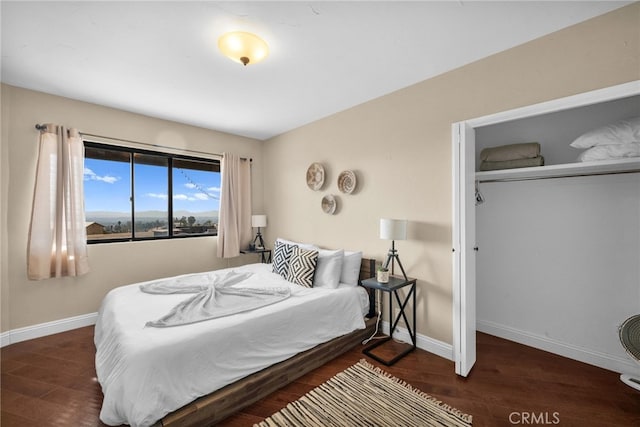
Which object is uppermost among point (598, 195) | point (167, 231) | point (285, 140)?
point (285, 140)

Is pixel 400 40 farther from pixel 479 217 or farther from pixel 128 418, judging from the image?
pixel 128 418

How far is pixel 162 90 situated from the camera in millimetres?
2912

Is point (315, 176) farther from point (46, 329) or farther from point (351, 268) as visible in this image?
point (46, 329)

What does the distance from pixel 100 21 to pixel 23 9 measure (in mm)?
435

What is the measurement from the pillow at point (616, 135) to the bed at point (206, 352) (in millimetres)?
2351

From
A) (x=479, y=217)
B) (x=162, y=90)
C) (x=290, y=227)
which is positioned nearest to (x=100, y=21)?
(x=162, y=90)

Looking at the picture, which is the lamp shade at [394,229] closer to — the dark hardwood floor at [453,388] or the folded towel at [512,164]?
the folded towel at [512,164]

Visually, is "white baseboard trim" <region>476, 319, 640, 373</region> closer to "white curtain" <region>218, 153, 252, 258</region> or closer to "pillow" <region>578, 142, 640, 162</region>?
"pillow" <region>578, 142, 640, 162</region>

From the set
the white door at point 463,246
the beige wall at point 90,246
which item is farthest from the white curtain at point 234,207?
the white door at point 463,246

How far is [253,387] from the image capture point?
6.41 ft

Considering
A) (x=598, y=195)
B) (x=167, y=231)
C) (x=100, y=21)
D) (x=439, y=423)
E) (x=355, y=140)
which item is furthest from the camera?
(x=167, y=231)

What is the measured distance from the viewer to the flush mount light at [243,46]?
6.53 feet

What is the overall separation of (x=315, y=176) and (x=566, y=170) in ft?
8.74

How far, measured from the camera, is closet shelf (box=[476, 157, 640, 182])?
1.99 meters
